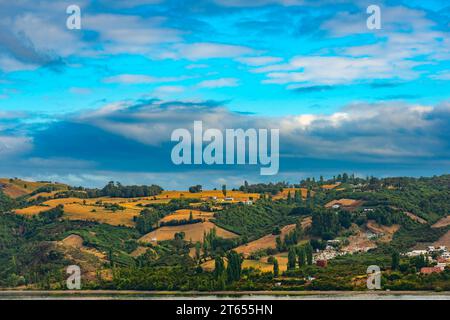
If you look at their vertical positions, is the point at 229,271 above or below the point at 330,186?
below

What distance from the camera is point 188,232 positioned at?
5635 inches

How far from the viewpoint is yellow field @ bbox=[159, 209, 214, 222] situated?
497ft

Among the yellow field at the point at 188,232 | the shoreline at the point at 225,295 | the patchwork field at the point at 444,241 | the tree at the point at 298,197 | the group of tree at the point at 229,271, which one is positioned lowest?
the shoreline at the point at 225,295

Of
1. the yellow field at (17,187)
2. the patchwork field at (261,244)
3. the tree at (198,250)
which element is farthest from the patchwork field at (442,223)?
the yellow field at (17,187)

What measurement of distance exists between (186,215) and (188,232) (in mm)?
10402

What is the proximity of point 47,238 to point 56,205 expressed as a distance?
21.0 m

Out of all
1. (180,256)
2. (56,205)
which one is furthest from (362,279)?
(56,205)

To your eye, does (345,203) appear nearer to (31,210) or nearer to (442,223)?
(442,223)

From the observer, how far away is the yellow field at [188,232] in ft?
463

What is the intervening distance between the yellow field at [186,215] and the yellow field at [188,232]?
3.13m

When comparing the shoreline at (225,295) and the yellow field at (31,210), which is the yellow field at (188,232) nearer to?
the yellow field at (31,210)

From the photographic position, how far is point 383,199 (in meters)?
152

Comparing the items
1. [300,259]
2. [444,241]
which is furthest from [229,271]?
[444,241]
